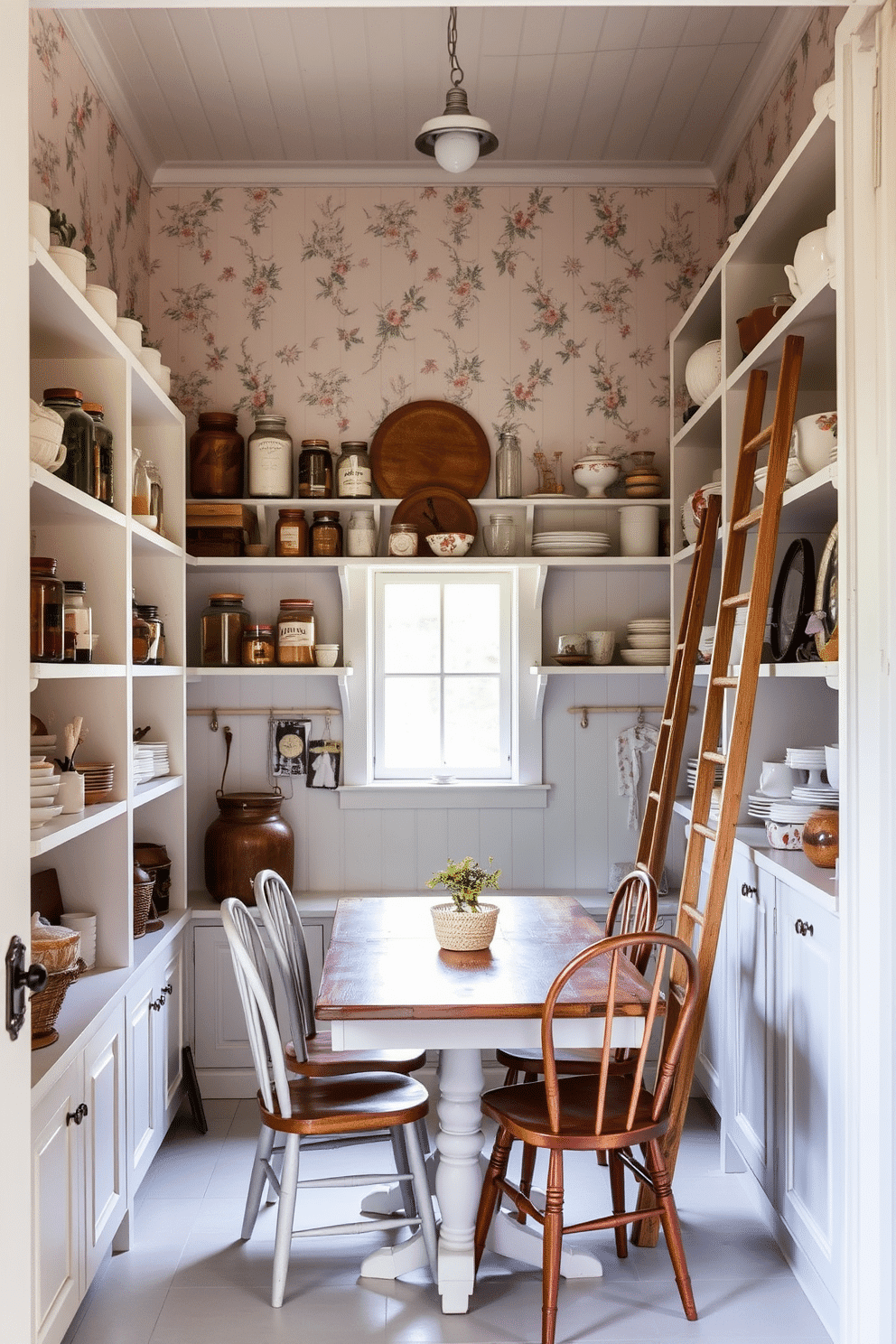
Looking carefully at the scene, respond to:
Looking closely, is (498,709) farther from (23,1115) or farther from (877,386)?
(23,1115)

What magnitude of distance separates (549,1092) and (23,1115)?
1.25 metres

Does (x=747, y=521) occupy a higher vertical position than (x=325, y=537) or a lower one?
lower

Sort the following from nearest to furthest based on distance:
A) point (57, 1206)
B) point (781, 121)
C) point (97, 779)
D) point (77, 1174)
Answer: point (57, 1206)
point (77, 1174)
point (97, 779)
point (781, 121)

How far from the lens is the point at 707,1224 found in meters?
3.06

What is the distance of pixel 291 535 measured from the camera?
13.4 feet

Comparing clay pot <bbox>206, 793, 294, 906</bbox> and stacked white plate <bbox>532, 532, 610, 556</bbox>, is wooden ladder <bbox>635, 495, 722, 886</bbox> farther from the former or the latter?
clay pot <bbox>206, 793, 294, 906</bbox>

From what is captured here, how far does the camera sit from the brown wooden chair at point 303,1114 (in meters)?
2.64

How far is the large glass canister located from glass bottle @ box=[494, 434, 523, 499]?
187 centimetres

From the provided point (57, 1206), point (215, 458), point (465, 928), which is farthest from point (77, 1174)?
point (215, 458)

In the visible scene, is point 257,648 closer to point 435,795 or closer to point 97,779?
point 435,795

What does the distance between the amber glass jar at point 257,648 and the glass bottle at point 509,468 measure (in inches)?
39.2

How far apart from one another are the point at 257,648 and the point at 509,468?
Answer: 3.68 feet

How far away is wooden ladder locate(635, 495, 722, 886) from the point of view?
11.4ft

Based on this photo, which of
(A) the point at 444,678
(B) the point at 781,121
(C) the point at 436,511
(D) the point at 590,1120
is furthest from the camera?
(A) the point at 444,678
